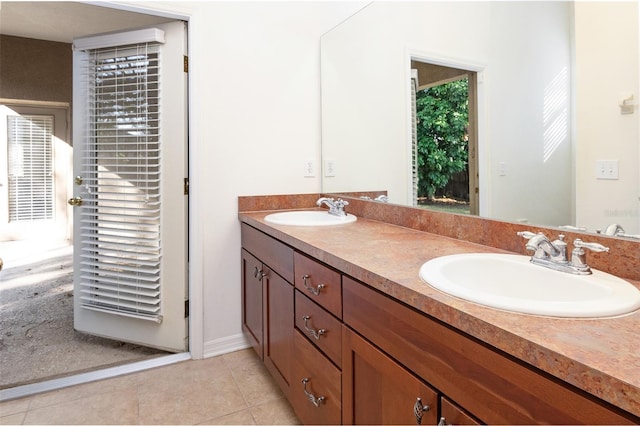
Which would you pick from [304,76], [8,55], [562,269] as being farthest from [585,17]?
[8,55]

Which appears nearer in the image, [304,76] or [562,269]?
[562,269]

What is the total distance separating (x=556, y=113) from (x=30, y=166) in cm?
607

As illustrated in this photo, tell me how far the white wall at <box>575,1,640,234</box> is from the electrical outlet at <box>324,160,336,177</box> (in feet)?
4.83

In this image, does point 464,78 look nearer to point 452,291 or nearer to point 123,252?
point 452,291

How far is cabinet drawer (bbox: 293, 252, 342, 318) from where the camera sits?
1181mm

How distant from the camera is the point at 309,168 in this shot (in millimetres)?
2457

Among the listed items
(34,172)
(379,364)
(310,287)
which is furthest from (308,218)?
(34,172)

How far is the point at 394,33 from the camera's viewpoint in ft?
6.16

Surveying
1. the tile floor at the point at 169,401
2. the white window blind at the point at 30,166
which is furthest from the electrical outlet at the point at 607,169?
the white window blind at the point at 30,166

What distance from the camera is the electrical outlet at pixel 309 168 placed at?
2443mm

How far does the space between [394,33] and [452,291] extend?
1515 mm

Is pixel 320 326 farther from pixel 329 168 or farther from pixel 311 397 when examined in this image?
pixel 329 168

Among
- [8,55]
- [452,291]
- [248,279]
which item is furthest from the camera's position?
[8,55]

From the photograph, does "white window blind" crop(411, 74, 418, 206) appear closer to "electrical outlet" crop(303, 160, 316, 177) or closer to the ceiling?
"electrical outlet" crop(303, 160, 316, 177)
